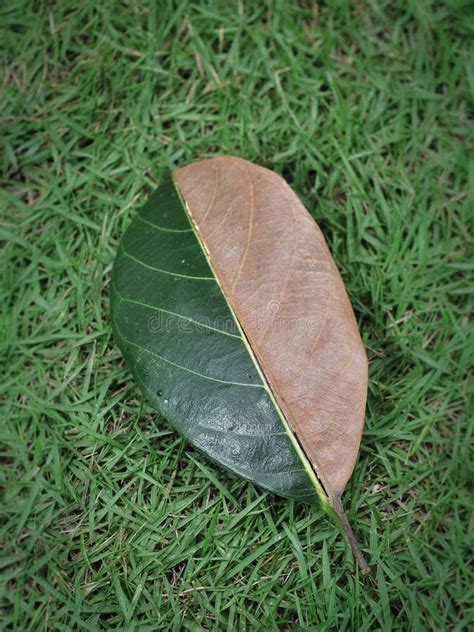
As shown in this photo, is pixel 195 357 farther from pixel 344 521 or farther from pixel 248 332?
pixel 344 521

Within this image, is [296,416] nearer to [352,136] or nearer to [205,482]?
[205,482]

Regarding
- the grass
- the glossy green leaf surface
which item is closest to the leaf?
the glossy green leaf surface

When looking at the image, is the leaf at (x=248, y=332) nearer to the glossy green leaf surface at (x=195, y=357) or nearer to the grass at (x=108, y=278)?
the glossy green leaf surface at (x=195, y=357)

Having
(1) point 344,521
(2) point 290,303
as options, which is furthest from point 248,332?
(1) point 344,521

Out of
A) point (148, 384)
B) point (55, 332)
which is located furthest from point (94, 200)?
point (148, 384)

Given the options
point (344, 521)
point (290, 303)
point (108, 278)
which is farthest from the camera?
point (108, 278)

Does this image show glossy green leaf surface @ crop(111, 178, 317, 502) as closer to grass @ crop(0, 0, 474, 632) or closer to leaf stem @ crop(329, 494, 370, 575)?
leaf stem @ crop(329, 494, 370, 575)
